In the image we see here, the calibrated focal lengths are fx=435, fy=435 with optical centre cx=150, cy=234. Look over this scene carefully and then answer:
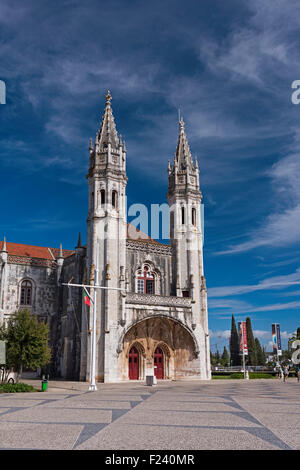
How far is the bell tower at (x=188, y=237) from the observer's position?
128 ft

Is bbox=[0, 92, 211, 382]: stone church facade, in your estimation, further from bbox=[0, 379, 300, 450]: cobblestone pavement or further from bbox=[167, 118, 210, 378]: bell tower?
bbox=[0, 379, 300, 450]: cobblestone pavement

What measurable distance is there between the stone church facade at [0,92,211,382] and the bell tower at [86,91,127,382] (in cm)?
8

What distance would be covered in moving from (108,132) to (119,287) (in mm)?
14729

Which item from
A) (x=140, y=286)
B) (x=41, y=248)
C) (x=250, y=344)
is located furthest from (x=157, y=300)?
(x=250, y=344)

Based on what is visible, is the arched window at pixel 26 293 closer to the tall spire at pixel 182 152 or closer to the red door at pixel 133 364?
the red door at pixel 133 364

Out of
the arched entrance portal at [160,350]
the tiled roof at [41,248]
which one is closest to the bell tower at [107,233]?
the arched entrance portal at [160,350]

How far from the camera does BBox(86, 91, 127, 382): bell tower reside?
34156 millimetres

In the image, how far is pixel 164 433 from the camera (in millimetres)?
9453

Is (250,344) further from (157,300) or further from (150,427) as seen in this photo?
(150,427)

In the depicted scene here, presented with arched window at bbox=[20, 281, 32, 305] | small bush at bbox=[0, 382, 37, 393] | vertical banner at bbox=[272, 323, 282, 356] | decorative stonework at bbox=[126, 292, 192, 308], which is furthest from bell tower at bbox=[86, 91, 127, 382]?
vertical banner at bbox=[272, 323, 282, 356]

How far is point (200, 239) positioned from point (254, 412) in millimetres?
29158
